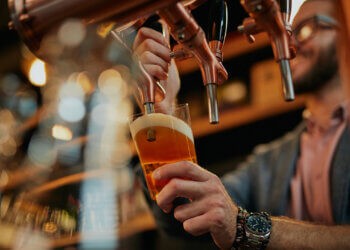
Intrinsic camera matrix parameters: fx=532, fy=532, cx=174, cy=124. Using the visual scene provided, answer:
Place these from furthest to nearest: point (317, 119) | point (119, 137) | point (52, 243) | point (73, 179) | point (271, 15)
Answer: point (119, 137) → point (317, 119) → point (52, 243) → point (73, 179) → point (271, 15)

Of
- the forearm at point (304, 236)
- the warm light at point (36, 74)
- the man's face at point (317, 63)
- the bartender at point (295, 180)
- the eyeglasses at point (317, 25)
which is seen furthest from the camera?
the warm light at point (36, 74)

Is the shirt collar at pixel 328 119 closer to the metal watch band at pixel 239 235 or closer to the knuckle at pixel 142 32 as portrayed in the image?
the metal watch band at pixel 239 235

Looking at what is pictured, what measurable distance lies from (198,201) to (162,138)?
159mm

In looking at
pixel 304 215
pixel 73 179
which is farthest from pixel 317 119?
pixel 73 179

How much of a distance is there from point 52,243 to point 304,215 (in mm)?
842

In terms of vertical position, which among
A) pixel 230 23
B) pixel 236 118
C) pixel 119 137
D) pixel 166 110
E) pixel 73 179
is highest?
pixel 230 23

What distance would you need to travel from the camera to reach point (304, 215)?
1.80 m

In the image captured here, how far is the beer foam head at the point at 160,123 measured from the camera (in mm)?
826

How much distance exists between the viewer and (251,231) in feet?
3.22

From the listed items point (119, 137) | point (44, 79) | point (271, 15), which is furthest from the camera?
point (44, 79)

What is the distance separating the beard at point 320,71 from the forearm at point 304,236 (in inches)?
40.3

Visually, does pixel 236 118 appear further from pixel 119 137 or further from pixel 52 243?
pixel 52 243

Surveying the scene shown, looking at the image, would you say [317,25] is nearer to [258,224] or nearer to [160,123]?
[258,224]

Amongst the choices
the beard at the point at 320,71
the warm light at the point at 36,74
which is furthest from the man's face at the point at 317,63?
the warm light at the point at 36,74
